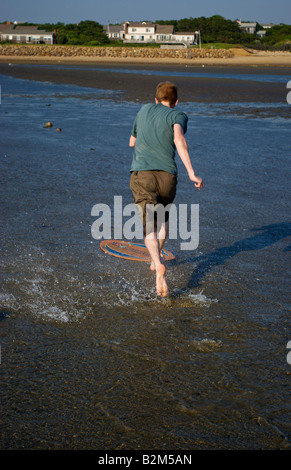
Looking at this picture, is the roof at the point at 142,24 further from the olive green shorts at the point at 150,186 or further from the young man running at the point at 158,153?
the olive green shorts at the point at 150,186

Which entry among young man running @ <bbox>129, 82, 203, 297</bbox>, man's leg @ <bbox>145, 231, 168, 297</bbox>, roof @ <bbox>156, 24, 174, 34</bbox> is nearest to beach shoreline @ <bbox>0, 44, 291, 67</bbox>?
roof @ <bbox>156, 24, 174, 34</bbox>

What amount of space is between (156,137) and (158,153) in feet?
0.46

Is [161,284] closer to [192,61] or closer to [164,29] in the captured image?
[192,61]

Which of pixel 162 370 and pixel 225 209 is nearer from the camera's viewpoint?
pixel 162 370

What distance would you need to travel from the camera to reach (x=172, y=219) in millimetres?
7520

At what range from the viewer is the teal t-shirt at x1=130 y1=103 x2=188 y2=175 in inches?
188

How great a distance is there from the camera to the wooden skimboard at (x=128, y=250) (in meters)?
6.04

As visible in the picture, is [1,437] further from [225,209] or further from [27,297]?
[225,209]

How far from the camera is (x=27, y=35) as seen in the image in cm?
12950

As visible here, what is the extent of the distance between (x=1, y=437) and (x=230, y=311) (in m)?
2.27

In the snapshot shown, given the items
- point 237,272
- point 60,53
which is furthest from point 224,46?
Result: point 237,272

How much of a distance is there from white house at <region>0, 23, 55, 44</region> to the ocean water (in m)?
123
